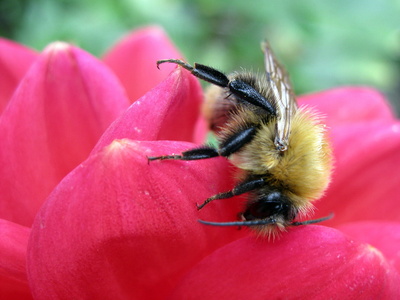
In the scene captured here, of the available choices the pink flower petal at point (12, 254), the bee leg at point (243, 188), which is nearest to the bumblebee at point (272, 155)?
the bee leg at point (243, 188)

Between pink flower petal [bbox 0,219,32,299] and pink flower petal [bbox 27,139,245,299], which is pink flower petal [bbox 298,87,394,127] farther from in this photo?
pink flower petal [bbox 0,219,32,299]

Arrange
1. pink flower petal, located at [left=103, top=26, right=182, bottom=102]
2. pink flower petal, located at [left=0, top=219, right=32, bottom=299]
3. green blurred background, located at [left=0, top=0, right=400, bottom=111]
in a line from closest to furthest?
pink flower petal, located at [left=0, top=219, right=32, bottom=299] < pink flower petal, located at [left=103, top=26, right=182, bottom=102] < green blurred background, located at [left=0, top=0, right=400, bottom=111]

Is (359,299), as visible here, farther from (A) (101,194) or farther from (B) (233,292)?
(A) (101,194)

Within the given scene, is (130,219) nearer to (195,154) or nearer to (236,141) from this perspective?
(195,154)

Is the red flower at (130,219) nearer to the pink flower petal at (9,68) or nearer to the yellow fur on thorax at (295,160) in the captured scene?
the yellow fur on thorax at (295,160)

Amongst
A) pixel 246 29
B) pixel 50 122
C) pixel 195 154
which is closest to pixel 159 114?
pixel 195 154

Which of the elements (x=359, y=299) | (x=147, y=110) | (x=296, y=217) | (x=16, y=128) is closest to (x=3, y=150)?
(x=16, y=128)

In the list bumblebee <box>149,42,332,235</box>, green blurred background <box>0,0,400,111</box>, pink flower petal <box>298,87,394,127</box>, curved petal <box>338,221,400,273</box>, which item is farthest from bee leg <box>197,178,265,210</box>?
green blurred background <box>0,0,400,111</box>
